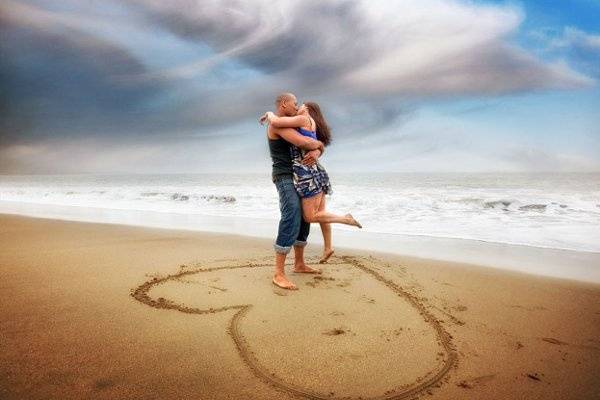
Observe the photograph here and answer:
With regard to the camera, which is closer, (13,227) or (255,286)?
(255,286)

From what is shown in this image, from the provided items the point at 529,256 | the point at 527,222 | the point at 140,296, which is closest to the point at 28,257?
the point at 140,296

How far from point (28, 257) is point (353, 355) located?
4.44m

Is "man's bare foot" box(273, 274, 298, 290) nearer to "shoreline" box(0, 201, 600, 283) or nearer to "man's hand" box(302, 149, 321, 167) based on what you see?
"man's hand" box(302, 149, 321, 167)

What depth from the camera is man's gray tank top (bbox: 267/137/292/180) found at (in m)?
3.68

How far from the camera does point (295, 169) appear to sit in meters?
3.71

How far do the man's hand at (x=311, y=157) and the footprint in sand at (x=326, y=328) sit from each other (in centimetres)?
133

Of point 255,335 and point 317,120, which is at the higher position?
point 317,120

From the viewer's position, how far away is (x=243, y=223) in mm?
9016

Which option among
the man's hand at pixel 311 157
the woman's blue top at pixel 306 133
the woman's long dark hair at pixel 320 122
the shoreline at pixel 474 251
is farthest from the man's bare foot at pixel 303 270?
the shoreline at pixel 474 251

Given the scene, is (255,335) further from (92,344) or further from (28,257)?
(28,257)

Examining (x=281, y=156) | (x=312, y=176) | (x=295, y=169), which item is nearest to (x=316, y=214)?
(x=312, y=176)

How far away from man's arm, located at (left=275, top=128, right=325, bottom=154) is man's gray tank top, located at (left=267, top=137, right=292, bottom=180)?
0.17 meters

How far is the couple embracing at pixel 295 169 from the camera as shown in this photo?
11.5ft

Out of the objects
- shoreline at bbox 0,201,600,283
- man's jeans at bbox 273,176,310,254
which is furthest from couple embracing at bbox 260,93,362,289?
shoreline at bbox 0,201,600,283
